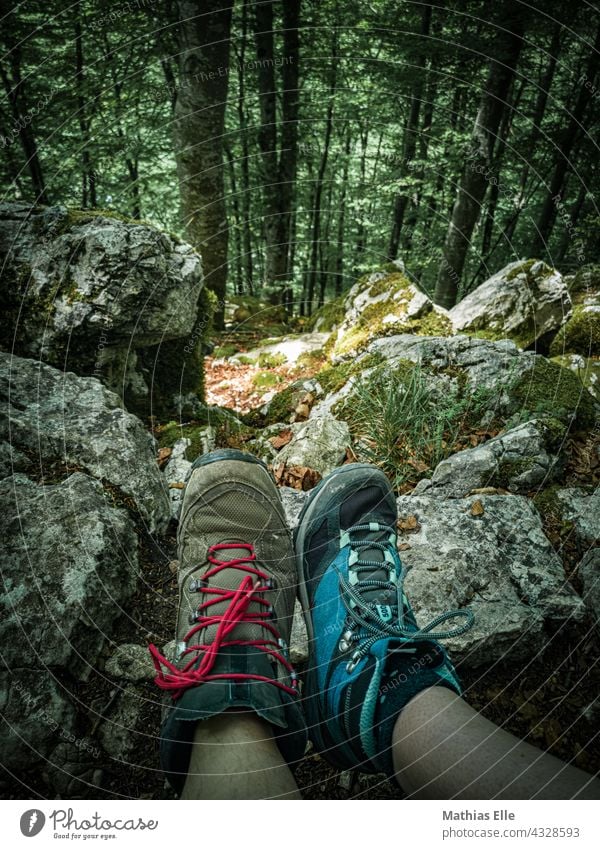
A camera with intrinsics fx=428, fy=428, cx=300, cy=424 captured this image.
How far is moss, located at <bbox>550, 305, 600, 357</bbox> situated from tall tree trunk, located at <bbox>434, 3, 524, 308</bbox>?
7.73 ft

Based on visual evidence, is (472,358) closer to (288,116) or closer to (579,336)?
(579,336)

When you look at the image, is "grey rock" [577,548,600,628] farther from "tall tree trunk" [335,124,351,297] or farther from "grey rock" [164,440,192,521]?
"tall tree trunk" [335,124,351,297]

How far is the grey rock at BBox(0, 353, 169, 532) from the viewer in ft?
7.45

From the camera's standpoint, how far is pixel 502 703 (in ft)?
5.76

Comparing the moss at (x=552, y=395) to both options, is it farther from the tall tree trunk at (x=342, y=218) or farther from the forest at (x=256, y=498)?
the tall tree trunk at (x=342, y=218)

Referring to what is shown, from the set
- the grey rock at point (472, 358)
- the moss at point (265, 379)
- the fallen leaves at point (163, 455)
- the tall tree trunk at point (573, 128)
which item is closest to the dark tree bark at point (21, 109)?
the moss at point (265, 379)

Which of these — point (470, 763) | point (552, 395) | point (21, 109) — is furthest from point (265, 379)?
point (21, 109)

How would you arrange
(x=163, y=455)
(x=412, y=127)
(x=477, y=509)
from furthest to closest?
1. (x=412, y=127)
2. (x=163, y=455)
3. (x=477, y=509)

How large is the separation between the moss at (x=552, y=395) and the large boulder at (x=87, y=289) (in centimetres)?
256

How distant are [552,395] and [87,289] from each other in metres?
3.23

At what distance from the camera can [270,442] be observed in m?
3.20

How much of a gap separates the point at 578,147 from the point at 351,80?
5.66m

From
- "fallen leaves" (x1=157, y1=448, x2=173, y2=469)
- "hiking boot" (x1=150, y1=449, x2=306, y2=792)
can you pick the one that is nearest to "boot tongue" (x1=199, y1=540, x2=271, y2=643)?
"hiking boot" (x1=150, y1=449, x2=306, y2=792)
